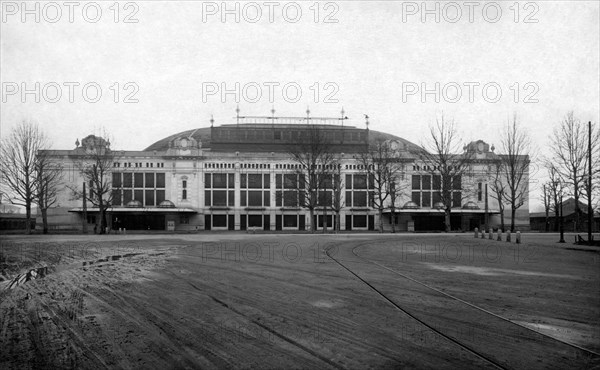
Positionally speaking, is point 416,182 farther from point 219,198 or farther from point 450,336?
point 450,336

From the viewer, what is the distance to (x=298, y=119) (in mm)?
83875

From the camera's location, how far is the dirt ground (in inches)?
236

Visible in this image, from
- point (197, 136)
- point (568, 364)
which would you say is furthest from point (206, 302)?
point (197, 136)

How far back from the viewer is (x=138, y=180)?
74.9m

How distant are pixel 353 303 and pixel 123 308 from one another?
460cm

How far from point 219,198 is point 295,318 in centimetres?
6969

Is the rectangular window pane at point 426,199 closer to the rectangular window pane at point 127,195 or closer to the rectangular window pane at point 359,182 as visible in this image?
the rectangular window pane at point 359,182

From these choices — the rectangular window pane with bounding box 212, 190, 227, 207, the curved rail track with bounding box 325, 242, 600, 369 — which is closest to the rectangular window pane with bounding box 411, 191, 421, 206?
the rectangular window pane with bounding box 212, 190, 227, 207

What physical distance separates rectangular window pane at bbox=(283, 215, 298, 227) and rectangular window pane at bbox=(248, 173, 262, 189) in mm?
6922

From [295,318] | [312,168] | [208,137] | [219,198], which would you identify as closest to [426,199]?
[312,168]

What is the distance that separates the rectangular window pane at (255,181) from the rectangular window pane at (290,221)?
6922mm

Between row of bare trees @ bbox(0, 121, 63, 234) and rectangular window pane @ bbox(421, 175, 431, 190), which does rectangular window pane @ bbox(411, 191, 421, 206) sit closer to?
rectangular window pane @ bbox(421, 175, 431, 190)

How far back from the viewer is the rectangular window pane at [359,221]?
255 ft

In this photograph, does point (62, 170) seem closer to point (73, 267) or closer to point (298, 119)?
point (298, 119)
